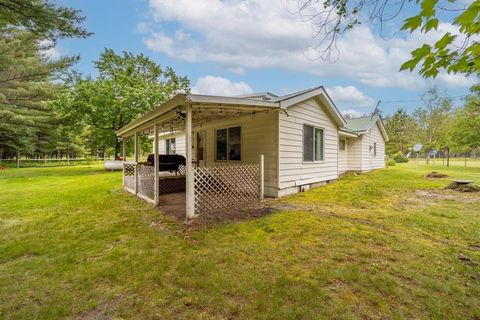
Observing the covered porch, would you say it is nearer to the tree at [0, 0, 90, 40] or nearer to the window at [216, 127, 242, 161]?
the window at [216, 127, 242, 161]

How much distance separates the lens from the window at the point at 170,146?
13420mm

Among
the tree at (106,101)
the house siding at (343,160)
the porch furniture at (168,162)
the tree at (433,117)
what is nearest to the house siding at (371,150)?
the house siding at (343,160)

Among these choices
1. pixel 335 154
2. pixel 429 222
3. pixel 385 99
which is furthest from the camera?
pixel 385 99

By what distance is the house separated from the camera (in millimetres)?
5430

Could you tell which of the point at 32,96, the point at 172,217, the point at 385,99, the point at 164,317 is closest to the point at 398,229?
the point at 164,317

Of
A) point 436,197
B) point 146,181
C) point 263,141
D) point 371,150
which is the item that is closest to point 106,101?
Result: point 146,181

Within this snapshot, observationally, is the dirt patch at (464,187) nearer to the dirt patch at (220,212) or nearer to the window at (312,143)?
the window at (312,143)

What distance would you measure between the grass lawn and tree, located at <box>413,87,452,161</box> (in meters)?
24.9

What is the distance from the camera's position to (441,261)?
122 inches

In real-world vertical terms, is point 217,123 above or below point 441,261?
above

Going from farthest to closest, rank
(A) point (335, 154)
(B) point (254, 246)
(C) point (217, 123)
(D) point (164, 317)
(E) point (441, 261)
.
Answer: (A) point (335, 154)
(C) point (217, 123)
(B) point (254, 246)
(E) point (441, 261)
(D) point (164, 317)

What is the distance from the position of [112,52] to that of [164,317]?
79.2 ft

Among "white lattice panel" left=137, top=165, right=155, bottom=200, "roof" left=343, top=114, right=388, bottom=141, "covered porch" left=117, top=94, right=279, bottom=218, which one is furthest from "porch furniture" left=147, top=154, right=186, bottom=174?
"roof" left=343, top=114, right=388, bottom=141

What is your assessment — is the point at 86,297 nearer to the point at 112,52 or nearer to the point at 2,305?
the point at 2,305
